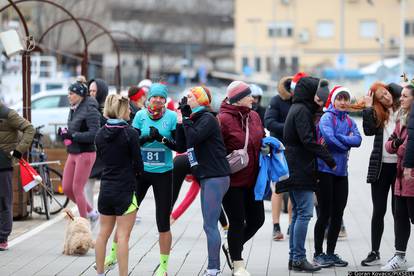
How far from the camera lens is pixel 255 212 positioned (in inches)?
404

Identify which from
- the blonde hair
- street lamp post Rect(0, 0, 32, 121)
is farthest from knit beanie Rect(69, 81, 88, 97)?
the blonde hair

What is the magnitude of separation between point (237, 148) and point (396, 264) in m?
1.95

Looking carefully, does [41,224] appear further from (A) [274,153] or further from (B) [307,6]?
(B) [307,6]

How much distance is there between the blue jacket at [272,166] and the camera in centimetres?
997

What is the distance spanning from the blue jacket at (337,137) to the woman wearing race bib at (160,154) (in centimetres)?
159

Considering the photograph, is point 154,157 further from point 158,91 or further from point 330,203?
point 330,203

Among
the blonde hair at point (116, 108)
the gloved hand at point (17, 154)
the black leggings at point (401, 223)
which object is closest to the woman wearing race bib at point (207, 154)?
the blonde hair at point (116, 108)

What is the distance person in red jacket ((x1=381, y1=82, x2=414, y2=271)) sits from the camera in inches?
405

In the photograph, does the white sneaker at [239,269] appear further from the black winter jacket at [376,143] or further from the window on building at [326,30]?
the window on building at [326,30]

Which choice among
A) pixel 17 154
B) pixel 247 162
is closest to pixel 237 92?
pixel 247 162

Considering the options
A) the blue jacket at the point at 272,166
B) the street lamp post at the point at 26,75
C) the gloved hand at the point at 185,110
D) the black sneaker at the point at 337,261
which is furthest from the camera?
the street lamp post at the point at 26,75

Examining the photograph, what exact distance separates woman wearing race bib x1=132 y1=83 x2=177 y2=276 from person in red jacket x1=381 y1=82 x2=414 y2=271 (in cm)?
214

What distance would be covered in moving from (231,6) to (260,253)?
95.2m

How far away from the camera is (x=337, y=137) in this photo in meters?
10.8
